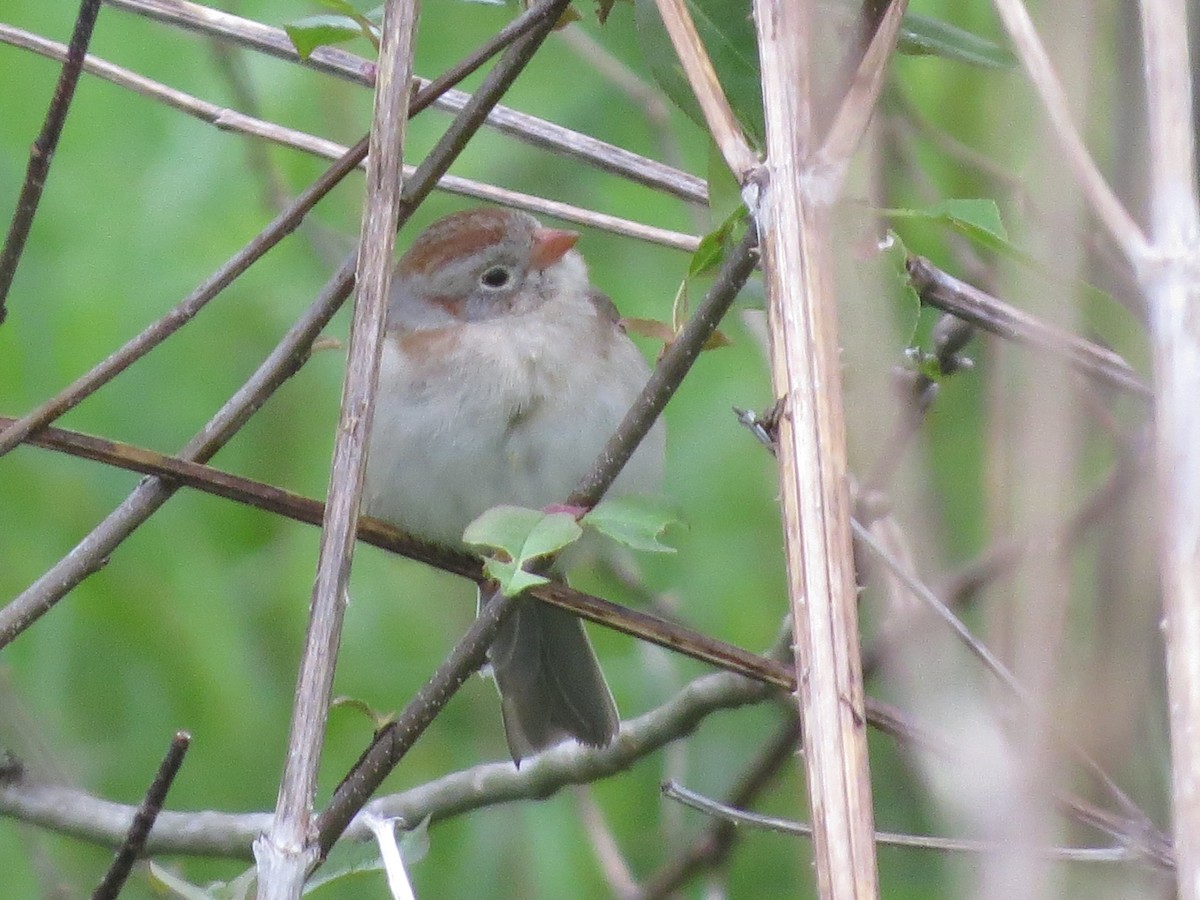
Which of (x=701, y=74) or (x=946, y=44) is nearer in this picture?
(x=701, y=74)

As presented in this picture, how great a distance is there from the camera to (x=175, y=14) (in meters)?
2.10

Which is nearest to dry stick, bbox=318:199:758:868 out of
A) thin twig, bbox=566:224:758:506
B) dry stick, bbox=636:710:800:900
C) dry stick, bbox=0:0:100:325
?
thin twig, bbox=566:224:758:506

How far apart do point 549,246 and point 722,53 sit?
1329 millimetres

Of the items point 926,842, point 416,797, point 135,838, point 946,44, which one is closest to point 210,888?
point 135,838

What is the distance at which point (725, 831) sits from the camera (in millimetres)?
2908

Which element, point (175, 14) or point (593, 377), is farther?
point (593, 377)

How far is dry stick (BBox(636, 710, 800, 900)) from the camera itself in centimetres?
284

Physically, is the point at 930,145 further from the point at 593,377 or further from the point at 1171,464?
the point at 1171,464

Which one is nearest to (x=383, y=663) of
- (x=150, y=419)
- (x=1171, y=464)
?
(x=150, y=419)

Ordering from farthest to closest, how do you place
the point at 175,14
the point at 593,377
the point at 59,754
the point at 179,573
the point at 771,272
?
1. the point at 59,754
2. the point at 179,573
3. the point at 593,377
4. the point at 175,14
5. the point at 771,272

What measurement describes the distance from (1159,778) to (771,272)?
694mm

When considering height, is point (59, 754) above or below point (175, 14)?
below

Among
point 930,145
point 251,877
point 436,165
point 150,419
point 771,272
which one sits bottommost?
point 251,877

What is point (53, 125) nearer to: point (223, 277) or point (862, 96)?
point (223, 277)
